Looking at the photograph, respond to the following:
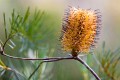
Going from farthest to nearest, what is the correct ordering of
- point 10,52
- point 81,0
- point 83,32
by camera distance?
point 81,0 → point 10,52 → point 83,32

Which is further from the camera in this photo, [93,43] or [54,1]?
[54,1]

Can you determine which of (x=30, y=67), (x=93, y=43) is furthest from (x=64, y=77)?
(x=93, y=43)

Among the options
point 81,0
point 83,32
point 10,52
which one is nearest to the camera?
point 83,32

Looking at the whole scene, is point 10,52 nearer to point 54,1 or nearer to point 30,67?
point 30,67

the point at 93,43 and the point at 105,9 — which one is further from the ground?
the point at 93,43

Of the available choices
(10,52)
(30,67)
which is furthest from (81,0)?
(30,67)

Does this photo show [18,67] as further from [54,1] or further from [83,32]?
[54,1]
